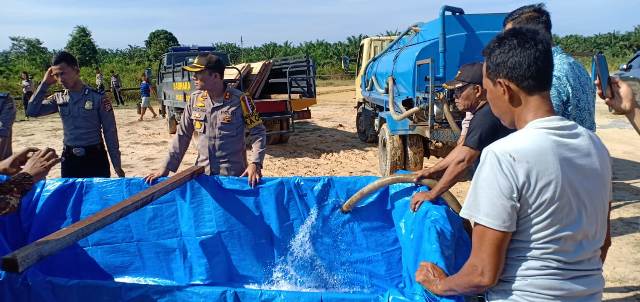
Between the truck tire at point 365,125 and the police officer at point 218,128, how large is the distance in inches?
239

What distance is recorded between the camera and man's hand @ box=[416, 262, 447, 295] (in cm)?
164

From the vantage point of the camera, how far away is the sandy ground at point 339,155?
405 centimetres

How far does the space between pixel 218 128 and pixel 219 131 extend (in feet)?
0.08

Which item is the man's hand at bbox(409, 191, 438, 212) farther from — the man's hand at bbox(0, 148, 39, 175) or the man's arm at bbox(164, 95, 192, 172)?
the man's hand at bbox(0, 148, 39, 175)

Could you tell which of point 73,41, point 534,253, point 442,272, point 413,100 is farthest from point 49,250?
point 73,41

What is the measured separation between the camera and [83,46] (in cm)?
3534

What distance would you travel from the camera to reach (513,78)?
1.28 metres

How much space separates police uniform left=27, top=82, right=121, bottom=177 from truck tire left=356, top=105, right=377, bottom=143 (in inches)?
243

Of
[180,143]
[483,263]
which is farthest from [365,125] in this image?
[483,263]

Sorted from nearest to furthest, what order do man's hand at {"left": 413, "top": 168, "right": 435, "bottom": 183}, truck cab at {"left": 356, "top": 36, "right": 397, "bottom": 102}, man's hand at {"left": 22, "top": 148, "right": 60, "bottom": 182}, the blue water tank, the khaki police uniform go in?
1. man's hand at {"left": 22, "top": 148, "right": 60, "bottom": 182}
2. man's hand at {"left": 413, "top": 168, "right": 435, "bottom": 183}
3. the khaki police uniform
4. the blue water tank
5. truck cab at {"left": 356, "top": 36, "right": 397, "bottom": 102}

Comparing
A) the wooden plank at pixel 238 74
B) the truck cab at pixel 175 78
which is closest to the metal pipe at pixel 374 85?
the wooden plank at pixel 238 74

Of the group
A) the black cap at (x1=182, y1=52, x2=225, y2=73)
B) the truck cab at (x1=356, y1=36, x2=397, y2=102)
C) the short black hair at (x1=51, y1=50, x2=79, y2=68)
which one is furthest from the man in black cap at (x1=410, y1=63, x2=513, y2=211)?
the truck cab at (x1=356, y1=36, x2=397, y2=102)

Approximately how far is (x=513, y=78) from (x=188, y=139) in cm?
271

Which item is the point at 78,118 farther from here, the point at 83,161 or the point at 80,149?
the point at 83,161
